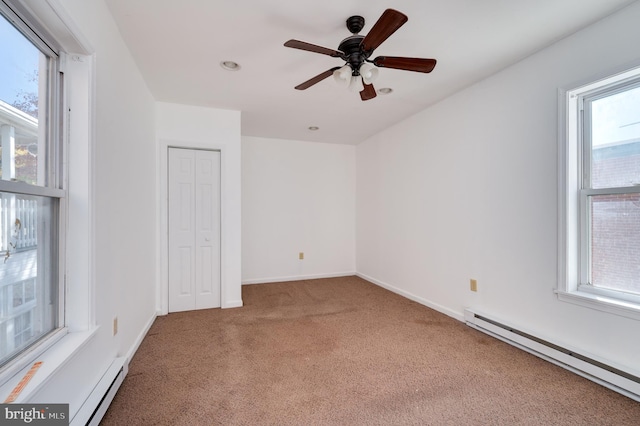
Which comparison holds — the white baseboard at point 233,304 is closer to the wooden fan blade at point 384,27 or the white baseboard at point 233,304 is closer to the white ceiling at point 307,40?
the white ceiling at point 307,40

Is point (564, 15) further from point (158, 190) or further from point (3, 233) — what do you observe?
point (158, 190)

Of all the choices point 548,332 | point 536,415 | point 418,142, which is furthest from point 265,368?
point 418,142

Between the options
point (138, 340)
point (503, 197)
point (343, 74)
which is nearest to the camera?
point (343, 74)

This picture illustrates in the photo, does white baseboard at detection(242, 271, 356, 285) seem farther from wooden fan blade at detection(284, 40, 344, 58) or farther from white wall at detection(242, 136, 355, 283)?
wooden fan blade at detection(284, 40, 344, 58)

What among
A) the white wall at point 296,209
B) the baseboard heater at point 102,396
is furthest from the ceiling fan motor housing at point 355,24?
the white wall at point 296,209

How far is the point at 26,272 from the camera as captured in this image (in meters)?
1.20

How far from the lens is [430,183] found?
3387mm

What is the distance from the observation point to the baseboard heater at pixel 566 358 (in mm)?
1713

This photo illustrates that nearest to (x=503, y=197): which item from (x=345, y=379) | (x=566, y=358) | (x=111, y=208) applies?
(x=566, y=358)

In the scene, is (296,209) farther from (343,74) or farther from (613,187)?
(613,187)

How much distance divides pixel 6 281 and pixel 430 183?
353 cm

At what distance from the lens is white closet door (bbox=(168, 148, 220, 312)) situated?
3283mm

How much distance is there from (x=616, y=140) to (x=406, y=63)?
1585mm

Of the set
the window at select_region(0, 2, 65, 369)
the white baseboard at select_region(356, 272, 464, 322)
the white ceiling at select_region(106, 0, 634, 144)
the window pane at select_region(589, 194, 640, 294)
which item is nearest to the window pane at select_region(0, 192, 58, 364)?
the window at select_region(0, 2, 65, 369)
